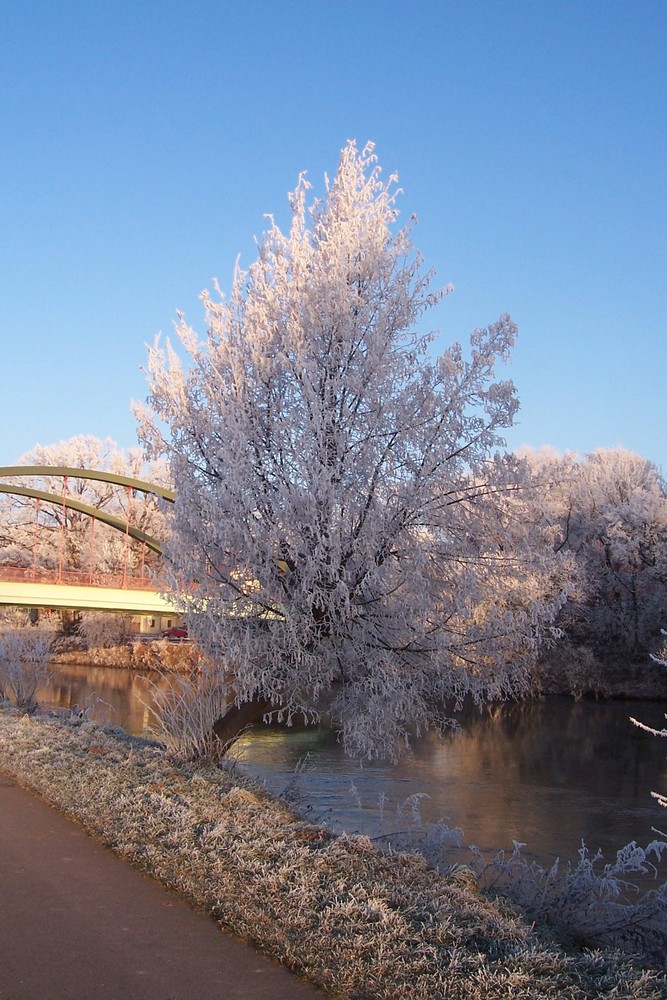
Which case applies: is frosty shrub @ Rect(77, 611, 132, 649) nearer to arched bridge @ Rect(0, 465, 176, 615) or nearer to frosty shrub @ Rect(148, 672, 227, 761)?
arched bridge @ Rect(0, 465, 176, 615)

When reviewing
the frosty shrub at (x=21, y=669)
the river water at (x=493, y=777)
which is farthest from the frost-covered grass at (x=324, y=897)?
the frosty shrub at (x=21, y=669)

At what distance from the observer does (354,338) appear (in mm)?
10305

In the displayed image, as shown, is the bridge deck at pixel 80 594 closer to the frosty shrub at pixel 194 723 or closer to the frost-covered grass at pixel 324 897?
the frosty shrub at pixel 194 723

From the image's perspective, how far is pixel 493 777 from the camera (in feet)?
60.6

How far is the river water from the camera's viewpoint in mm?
13328

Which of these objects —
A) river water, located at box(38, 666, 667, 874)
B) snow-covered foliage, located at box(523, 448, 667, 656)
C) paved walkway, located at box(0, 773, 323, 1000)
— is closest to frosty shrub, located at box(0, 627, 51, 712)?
river water, located at box(38, 666, 667, 874)

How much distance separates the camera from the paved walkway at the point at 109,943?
4.18 meters

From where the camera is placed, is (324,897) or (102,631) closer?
(324,897)

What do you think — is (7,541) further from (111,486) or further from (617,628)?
(617,628)

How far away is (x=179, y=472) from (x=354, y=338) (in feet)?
8.05

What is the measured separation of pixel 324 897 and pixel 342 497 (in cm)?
471

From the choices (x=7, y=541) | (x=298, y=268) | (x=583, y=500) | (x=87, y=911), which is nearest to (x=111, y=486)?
(x=7, y=541)

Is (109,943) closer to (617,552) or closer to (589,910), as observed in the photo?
(589,910)

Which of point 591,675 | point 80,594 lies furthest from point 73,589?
point 591,675
